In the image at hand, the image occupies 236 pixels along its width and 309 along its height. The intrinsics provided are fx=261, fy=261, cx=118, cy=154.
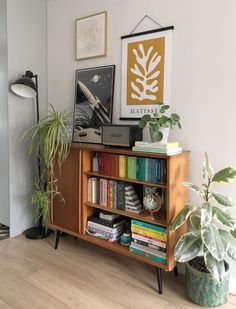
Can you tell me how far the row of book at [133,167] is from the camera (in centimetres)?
192

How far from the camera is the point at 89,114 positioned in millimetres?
2568

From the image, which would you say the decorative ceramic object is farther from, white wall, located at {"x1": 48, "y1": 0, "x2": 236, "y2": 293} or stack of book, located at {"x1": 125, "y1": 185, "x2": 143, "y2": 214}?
white wall, located at {"x1": 48, "y1": 0, "x2": 236, "y2": 293}

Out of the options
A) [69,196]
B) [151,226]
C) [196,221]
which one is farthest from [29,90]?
[196,221]

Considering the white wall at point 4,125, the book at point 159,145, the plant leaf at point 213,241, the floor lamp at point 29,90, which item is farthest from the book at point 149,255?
the white wall at point 4,125

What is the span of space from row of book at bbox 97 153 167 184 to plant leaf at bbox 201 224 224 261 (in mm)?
445

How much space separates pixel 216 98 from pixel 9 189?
2.16 metres

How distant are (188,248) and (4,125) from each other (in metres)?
2.17

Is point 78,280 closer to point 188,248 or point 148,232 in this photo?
point 148,232

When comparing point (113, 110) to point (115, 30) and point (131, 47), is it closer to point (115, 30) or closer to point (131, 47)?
point (131, 47)

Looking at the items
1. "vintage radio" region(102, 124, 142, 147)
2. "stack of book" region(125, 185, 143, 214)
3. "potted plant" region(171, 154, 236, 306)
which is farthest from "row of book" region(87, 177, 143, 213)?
"potted plant" region(171, 154, 236, 306)

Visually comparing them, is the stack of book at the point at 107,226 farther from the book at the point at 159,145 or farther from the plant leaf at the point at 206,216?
the plant leaf at the point at 206,216

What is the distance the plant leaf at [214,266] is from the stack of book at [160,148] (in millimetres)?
704

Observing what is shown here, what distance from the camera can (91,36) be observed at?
2537mm

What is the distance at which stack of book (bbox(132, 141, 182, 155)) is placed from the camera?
5.94ft
